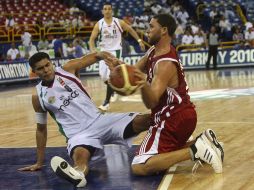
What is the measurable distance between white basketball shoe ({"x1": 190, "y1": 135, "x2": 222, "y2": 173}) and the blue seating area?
24.3m

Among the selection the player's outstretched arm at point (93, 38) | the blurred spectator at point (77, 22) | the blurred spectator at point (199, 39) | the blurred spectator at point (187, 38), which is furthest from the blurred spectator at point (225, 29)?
the player's outstretched arm at point (93, 38)

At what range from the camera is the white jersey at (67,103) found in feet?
22.9

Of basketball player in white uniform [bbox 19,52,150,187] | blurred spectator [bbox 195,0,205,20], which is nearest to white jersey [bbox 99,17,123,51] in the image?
basketball player in white uniform [bbox 19,52,150,187]

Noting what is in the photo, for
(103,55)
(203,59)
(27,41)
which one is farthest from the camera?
(203,59)

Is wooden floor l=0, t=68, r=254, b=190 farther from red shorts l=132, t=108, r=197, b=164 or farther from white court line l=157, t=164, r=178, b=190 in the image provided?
red shorts l=132, t=108, r=197, b=164

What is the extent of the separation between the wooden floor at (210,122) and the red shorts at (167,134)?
12.5 inches

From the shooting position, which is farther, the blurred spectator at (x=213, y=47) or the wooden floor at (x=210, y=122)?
the blurred spectator at (x=213, y=47)

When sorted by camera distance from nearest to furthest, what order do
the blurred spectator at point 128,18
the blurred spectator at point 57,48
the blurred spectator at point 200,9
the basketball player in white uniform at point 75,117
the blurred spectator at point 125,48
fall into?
the basketball player in white uniform at point 75,117 → the blurred spectator at point 57,48 → the blurred spectator at point 125,48 → the blurred spectator at point 128,18 → the blurred spectator at point 200,9

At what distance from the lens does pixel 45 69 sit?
6781 mm

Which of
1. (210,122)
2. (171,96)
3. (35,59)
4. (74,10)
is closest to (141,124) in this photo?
(171,96)

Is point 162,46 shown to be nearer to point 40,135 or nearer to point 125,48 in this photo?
point 40,135

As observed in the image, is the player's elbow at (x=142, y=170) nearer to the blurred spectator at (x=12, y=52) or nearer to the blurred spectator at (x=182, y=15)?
the blurred spectator at (x=12, y=52)

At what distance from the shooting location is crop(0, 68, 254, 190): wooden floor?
248 inches

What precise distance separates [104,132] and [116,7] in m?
24.4
